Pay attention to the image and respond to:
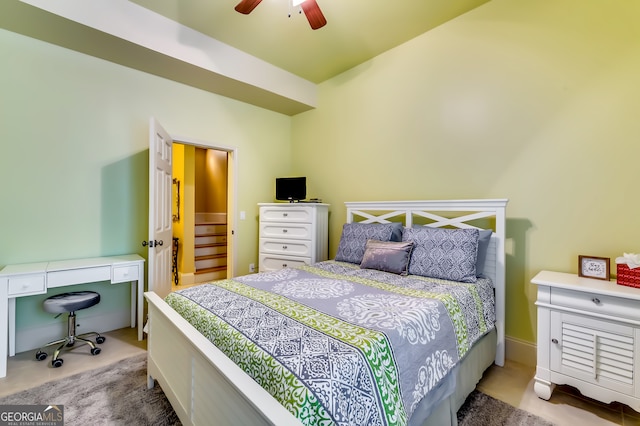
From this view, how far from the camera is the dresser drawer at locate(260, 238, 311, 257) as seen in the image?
134 inches

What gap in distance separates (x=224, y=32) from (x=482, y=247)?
3.17 m

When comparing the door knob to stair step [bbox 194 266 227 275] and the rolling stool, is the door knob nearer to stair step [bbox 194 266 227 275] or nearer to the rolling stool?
the rolling stool

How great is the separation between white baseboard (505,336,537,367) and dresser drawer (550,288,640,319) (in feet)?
2.37

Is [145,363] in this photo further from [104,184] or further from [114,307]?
[104,184]

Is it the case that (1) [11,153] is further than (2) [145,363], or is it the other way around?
(1) [11,153]

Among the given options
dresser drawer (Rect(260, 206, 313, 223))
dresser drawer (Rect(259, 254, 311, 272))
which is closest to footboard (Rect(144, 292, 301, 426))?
dresser drawer (Rect(259, 254, 311, 272))

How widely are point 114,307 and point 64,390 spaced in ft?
3.67

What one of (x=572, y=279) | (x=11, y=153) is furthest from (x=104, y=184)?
(x=572, y=279)

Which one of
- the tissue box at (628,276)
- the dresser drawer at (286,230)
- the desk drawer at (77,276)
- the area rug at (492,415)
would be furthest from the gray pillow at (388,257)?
the desk drawer at (77,276)

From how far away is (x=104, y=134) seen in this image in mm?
2832

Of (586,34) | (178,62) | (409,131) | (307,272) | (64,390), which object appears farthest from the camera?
(409,131)

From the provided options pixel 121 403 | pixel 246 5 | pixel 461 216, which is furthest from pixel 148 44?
pixel 461 216

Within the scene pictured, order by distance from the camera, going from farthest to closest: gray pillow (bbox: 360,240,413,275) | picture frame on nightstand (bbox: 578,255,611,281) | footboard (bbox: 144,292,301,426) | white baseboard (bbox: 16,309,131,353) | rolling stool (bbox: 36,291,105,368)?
white baseboard (bbox: 16,309,131,353) < gray pillow (bbox: 360,240,413,275) < rolling stool (bbox: 36,291,105,368) < picture frame on nightstand (bbox: 578,255,611,281) < footboard (bbox: 144,292,301,426)

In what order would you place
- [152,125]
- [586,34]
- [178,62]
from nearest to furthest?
[586,34]
[152,125]
[178,62]
